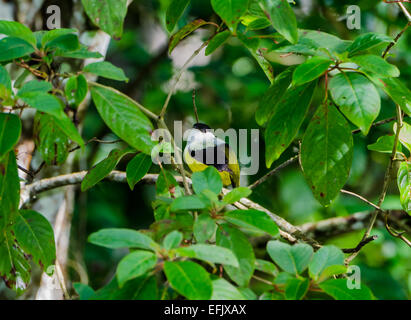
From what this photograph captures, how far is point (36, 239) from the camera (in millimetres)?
1192

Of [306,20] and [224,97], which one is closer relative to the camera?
[306,20]

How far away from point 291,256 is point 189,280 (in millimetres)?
254

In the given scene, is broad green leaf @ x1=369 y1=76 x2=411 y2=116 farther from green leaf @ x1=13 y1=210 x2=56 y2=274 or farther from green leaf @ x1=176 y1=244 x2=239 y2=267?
green leaf @ x1=13 y1=210 x2=56 y2=274

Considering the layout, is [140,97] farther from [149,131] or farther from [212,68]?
[149,131]

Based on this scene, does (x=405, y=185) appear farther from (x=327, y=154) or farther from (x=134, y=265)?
(x=134, y=265)

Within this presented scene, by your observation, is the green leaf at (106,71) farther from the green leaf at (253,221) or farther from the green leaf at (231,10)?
the green leaf at (253,221)

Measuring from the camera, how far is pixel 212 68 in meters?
4.45

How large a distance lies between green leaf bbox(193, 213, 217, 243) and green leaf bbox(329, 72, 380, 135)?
374mm

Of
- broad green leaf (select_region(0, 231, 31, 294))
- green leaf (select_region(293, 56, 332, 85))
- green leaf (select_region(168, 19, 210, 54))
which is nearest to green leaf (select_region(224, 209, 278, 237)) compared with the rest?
green leaf (select_region(293, 56, 332, 85))

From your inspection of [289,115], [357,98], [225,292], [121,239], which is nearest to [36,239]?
[121,239]

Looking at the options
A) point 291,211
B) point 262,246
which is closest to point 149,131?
point 262,246

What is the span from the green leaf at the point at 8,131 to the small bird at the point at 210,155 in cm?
129

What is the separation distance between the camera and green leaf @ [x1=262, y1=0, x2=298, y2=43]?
38.8 inches
